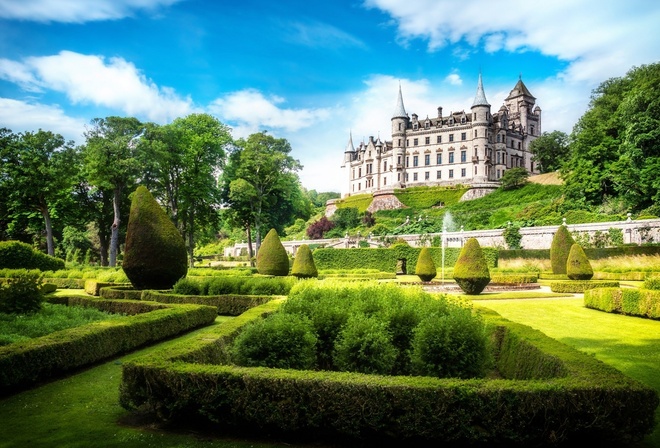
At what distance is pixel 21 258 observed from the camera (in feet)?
79.6

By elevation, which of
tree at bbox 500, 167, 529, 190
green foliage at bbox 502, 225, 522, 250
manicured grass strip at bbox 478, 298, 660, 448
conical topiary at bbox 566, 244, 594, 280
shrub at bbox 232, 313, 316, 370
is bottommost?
manicured grass strip at bbox 478, 298, 660, 448

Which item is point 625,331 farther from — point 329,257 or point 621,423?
point 329,257

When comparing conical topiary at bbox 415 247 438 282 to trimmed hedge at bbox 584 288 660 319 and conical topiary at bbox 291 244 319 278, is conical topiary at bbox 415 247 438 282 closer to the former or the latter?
conical topiary at bbox 291 244 319 278

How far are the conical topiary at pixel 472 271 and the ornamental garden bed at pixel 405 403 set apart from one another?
45.1 ft

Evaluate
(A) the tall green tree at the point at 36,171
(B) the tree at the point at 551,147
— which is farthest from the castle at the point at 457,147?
(A) the tall green tree at the point at 36,171

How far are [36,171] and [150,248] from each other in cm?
2127

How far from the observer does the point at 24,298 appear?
10.6 metres

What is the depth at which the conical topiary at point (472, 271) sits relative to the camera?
19016 millimetres

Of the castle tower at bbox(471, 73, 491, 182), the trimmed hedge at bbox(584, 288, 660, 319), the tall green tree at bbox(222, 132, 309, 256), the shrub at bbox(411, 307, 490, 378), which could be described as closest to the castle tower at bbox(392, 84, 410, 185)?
the castle tower at bbox(471, 73, 491, 182)

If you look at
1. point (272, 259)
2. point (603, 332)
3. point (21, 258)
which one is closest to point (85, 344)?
point (603, 332)

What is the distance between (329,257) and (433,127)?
47286 millimetres

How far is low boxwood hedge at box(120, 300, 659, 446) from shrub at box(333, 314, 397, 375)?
1.39 m

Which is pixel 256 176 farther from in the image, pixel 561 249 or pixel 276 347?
pixel 276 347

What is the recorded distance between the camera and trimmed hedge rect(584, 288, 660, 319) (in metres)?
13.0
